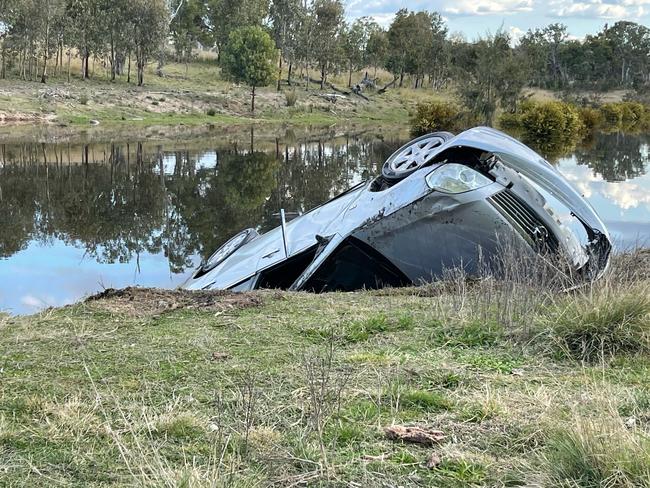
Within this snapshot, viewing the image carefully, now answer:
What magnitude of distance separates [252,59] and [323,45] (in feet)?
55.5

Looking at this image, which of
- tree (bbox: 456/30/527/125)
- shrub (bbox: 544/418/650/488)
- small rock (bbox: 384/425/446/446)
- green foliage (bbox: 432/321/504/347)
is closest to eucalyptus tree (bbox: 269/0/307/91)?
tree (bbox: 456/30/527/125)

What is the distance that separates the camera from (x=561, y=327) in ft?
15.5

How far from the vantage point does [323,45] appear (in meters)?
63.9

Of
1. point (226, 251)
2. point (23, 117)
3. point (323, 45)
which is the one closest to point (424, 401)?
point (226, 251)

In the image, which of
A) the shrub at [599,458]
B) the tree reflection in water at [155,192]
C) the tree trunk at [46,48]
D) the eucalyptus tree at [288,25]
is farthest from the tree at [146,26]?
the shrub at [599,458]

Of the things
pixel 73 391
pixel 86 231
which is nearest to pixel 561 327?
pixel 73 391

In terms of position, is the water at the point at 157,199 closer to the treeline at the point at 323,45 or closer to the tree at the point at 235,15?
the treeline at the point at 323,45

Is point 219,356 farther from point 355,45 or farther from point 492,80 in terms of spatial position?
point 355,45

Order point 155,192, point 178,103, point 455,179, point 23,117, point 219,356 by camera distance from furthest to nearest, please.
→ point 178,103, point 23,117, point 155,192, point 455,179, point 219,356

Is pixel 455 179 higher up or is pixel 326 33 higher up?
pixel 326 33

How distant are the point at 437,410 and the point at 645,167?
75.2 ft

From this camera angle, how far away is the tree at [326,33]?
64062 millimetres

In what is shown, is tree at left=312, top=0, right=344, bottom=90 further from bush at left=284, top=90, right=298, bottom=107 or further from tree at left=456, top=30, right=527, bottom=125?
tree at left=456, top=30, right=527, bottom=125

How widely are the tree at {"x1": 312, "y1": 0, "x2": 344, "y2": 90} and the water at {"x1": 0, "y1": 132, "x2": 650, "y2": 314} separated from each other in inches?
1344
